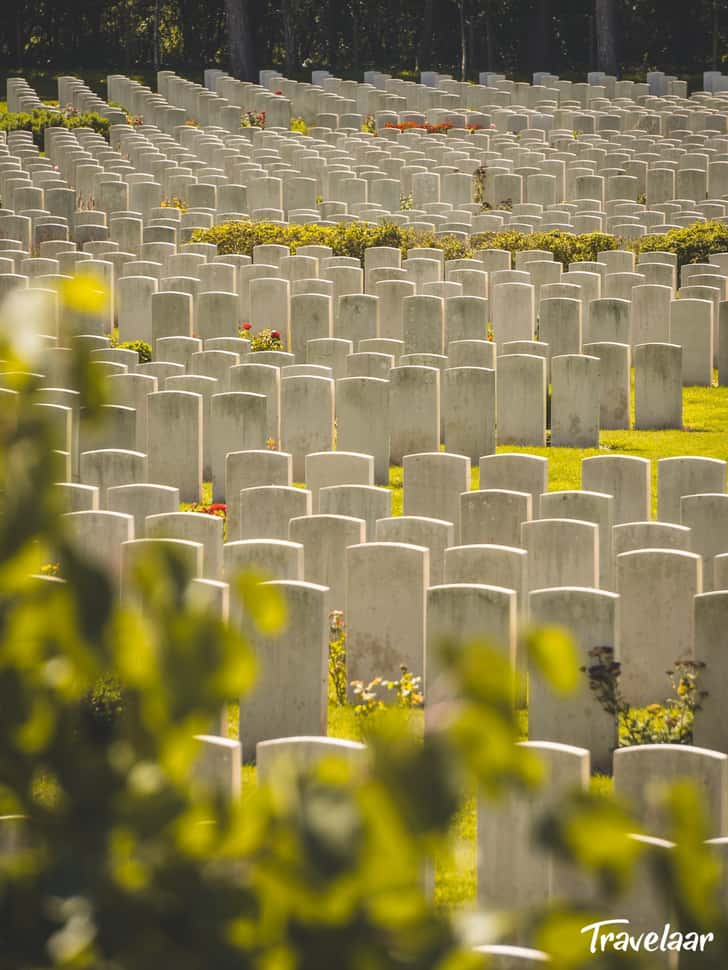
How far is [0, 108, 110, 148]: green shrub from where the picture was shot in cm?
2577

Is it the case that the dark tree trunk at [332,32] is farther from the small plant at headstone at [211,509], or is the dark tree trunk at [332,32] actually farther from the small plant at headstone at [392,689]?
the small plant at headstone at [392,689]

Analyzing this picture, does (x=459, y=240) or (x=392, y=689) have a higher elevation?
(x=459, y=240)

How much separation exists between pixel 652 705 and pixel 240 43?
105 feet

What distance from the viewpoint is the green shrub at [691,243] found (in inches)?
630

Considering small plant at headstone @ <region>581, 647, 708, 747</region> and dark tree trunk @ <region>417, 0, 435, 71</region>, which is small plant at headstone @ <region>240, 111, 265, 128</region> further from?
small plant at headstone @ <region>581, 647, 708, 747</region>

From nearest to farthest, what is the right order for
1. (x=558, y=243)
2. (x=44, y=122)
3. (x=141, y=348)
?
1. (x=141, y=348)
2. (x=558, y=243)
3. (x=44, y=122)

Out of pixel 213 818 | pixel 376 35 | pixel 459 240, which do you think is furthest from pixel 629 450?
pixel 376 35

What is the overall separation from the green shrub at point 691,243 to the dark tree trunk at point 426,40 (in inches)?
1023

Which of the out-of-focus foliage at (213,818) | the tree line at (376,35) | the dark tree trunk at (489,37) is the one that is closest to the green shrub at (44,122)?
the tree line at (376,35)

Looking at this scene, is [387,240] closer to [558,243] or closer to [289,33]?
[558,243]

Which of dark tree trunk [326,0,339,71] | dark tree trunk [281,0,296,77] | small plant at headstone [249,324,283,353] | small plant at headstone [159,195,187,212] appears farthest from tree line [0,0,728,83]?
small plant at headstone [249,324,283,353]

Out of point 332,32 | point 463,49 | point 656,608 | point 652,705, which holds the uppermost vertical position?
point 332,32

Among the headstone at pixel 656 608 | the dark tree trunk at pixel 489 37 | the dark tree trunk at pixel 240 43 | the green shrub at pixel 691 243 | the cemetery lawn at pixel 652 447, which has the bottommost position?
the headstone at pixel 656 608

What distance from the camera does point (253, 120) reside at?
28.2 m
